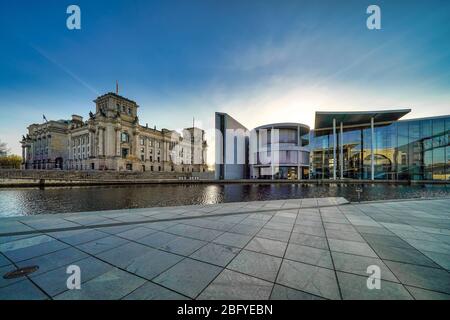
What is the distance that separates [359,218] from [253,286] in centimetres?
657

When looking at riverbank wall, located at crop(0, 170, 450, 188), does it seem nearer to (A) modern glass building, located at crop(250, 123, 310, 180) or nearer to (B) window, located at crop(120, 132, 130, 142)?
(A) modern glass building, located at crop(250, 123, 310, 180)

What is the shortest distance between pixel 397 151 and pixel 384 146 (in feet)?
9.04

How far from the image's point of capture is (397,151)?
136ft

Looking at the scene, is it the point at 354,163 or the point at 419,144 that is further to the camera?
the point at 354,163

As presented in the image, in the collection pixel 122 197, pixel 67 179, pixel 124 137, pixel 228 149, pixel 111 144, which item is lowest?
pixel 122 197

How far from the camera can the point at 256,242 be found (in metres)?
4.48

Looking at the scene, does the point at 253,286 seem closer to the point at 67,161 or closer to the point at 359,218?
the point at 359,218

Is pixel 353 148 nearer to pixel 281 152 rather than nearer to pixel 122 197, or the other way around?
pixel 281 152

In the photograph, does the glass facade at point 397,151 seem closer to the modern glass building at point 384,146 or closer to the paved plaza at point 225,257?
the modern glass building at point 384,146

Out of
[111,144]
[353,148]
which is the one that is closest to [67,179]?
[111,144]

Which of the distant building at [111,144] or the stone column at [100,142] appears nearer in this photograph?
the stone column at [100,142]

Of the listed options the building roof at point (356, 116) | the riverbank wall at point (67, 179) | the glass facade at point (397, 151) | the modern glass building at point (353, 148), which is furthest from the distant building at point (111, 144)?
the glass facade at point (397, 151)

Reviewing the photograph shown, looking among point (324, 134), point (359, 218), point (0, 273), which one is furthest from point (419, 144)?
point (0, 273)

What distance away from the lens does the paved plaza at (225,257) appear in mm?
2598
